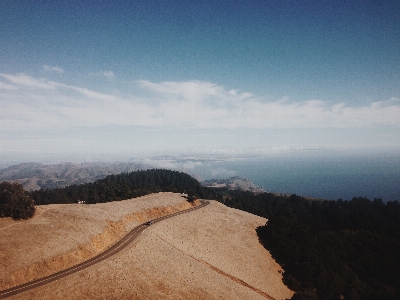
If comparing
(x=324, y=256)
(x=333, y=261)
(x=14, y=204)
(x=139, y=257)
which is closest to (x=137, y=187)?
(x=14, y=204)

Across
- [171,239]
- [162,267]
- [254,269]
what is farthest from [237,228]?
[162,267]

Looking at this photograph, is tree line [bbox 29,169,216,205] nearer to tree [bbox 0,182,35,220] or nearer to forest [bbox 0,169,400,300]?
forest [bbox 0,169,400,300]

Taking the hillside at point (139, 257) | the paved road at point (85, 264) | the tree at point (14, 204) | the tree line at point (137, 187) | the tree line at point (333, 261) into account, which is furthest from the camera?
the tree line at point (137, 187)

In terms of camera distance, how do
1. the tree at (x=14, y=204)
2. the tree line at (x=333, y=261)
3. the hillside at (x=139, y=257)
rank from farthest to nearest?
the tree line at (x=333, y=261)
the tree at (x=14, y=204)
the hillside at (x=139, y=257)

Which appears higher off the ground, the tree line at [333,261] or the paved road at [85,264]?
the paved road at [85,264]

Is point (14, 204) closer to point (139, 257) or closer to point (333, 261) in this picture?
point (139, 257)

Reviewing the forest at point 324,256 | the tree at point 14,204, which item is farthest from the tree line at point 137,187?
the tree at point 14,204

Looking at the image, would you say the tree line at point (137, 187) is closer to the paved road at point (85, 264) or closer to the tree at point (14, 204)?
the paved road at point (85, 264)
